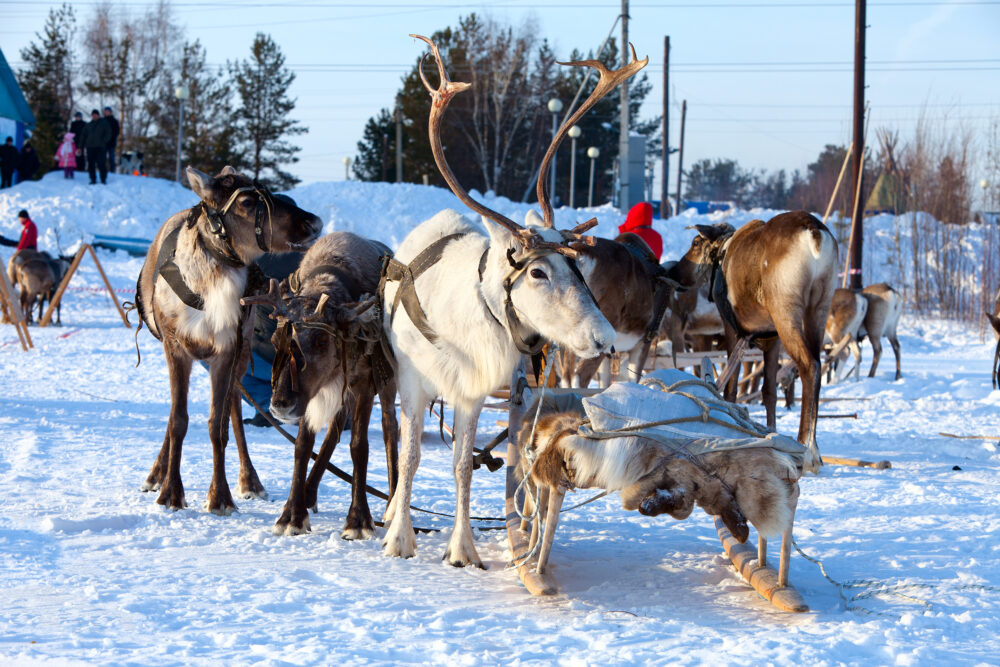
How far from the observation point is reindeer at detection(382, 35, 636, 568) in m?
4.16

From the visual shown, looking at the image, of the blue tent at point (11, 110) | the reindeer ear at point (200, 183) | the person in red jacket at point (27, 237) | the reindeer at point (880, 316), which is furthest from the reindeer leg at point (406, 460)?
the blue tent at point (11, 110)

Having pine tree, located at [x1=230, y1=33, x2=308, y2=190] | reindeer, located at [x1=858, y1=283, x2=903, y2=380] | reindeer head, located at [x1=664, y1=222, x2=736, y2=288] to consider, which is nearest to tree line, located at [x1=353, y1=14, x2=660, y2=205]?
pine tree, located at [x1=230, y1=33, x2=308, y2=190]

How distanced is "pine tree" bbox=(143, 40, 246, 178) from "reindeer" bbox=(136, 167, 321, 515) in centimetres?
3957

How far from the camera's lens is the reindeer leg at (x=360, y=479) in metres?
5.02

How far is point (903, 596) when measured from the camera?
13.2 feet

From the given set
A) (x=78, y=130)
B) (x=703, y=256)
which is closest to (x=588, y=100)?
(x=703, y=256)

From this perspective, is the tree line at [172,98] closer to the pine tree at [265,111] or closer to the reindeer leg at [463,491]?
the pine tree at [265,111]

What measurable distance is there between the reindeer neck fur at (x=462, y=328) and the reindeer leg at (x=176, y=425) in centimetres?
154

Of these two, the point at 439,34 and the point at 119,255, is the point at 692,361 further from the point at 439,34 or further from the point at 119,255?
the point at 439,34

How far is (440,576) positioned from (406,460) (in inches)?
25.4

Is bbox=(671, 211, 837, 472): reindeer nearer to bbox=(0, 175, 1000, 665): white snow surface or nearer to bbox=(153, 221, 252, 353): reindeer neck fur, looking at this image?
bbox=(0, 175, 1000, 665): white snow surface

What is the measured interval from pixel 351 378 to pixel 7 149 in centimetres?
2680

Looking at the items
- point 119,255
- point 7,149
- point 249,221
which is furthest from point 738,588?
point 7,149

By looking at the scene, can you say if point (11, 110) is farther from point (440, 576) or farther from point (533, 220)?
point (440, 576)
